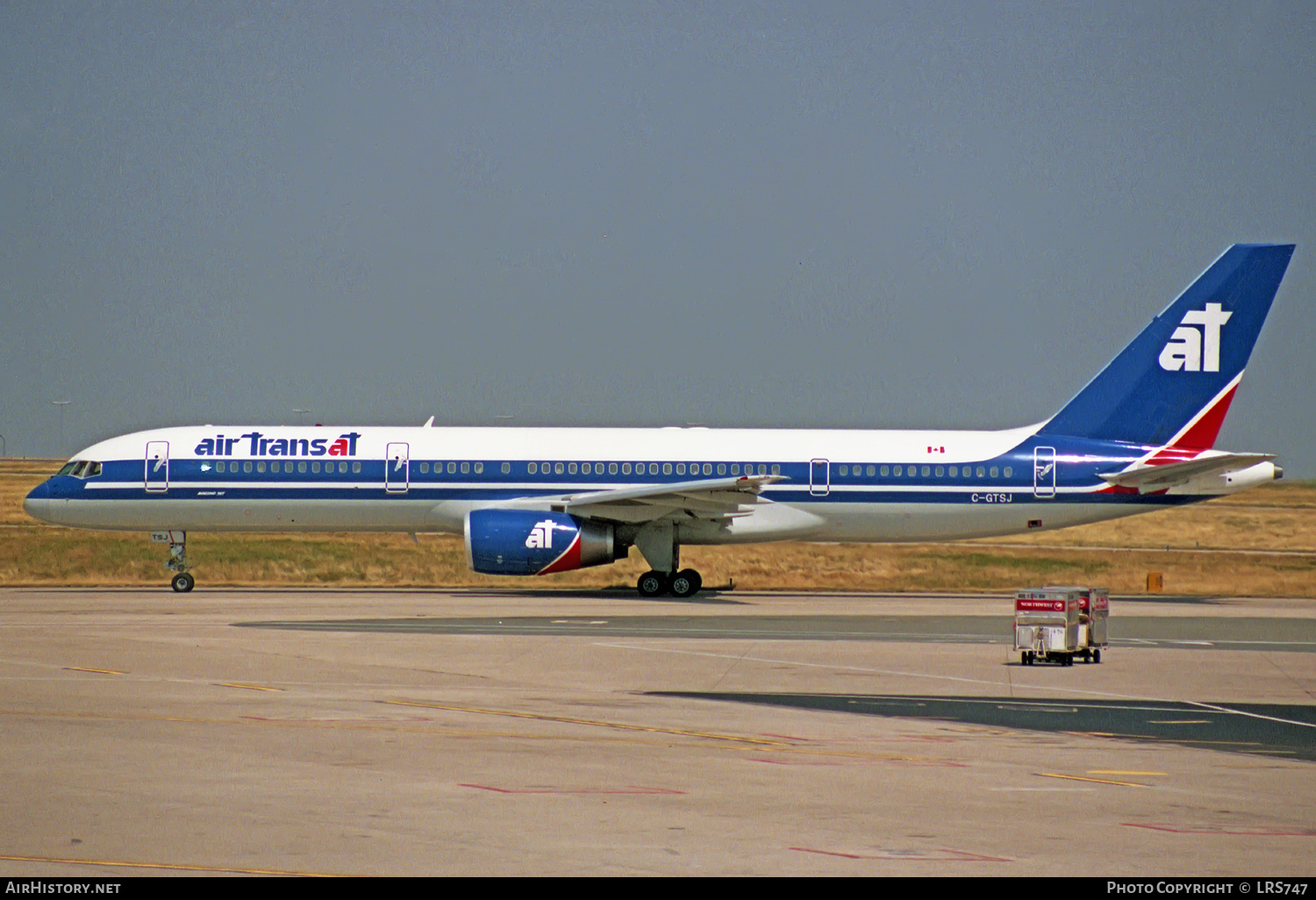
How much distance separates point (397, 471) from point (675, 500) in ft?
22.7

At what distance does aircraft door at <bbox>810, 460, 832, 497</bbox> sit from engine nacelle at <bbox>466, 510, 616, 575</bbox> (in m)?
5.47

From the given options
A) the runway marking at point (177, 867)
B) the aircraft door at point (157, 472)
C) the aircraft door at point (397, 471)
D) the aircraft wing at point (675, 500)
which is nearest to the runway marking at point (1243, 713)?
the runway marking at point (177, 867)

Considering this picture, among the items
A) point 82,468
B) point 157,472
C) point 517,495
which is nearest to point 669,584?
point 517,495

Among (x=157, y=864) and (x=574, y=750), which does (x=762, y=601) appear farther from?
(x=157, y=864)

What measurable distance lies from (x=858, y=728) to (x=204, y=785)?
6738mm

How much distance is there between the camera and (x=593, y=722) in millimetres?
15250

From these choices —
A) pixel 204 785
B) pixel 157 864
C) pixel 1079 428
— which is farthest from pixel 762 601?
pixel 157 864

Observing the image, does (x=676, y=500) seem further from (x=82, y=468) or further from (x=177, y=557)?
(x=82, y=468)

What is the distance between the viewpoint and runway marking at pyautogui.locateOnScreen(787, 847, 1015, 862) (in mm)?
9328

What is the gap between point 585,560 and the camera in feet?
110

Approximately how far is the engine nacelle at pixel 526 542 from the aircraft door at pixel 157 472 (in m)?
7.70

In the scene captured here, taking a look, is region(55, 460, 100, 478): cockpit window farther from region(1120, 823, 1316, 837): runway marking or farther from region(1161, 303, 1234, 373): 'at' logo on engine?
region(1120, 823, 1316, 837): runway marking

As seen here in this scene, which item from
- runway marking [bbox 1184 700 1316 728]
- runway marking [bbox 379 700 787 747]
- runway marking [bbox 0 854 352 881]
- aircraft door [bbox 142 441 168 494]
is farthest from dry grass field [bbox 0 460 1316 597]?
runway marking [bbox 0 854 352 881]

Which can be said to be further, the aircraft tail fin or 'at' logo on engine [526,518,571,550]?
the aircraft tail fin
